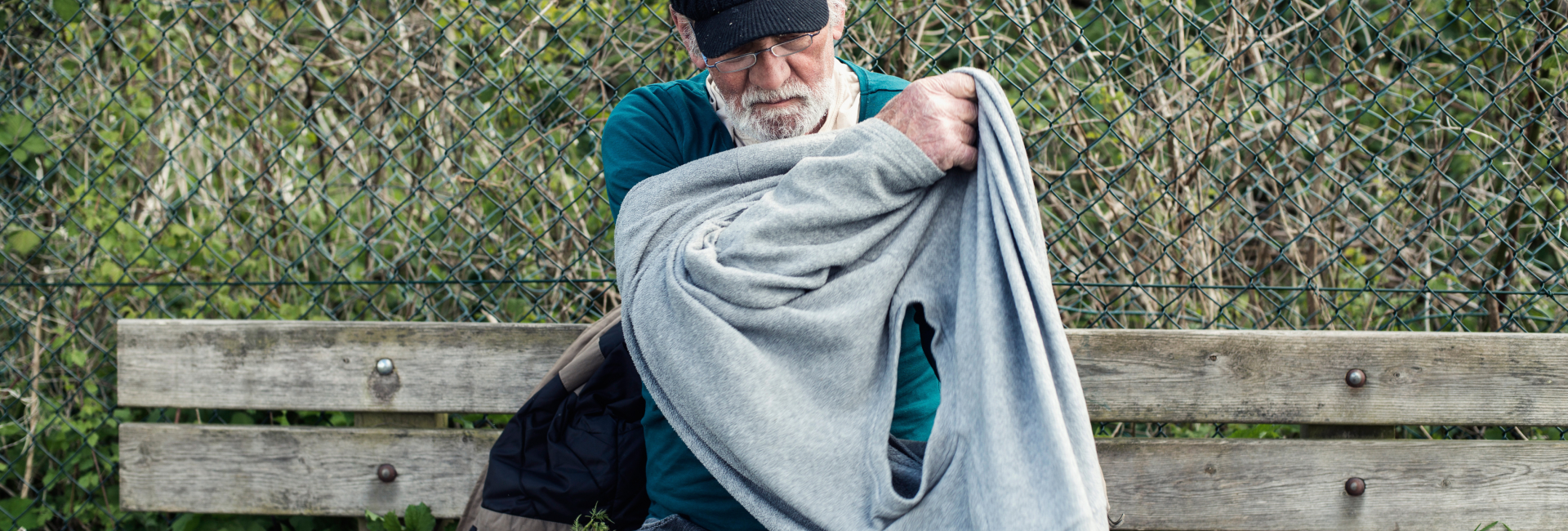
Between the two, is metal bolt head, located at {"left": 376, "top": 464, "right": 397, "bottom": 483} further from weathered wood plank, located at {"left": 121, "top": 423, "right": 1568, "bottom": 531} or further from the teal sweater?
the teal sweater

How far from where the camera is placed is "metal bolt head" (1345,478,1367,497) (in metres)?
2.20

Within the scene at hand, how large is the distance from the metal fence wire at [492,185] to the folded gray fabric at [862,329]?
116 centimetres

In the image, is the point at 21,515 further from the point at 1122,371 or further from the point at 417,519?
the point at 1122,371

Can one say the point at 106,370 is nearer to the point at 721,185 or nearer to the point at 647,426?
the point at 647,426

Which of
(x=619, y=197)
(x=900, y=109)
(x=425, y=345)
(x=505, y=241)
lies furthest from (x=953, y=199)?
(x=505, y=241)

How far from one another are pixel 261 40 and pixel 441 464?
4.94ft

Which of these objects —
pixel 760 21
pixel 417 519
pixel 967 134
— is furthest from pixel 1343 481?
pixel 417 519

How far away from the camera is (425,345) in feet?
7.48

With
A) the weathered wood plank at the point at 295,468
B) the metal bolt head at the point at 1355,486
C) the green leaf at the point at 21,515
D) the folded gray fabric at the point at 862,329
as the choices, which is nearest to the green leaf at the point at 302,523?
the weathered wood plank at the point at 295,468

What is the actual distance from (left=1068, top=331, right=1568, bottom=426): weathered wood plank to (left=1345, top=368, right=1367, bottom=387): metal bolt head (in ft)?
0.04

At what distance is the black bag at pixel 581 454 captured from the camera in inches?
66.4

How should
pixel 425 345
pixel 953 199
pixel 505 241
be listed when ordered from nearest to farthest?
pixel 953 199, pixel 425 345, pixel 505 241

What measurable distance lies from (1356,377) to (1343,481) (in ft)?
0.85

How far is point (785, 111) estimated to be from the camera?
1521 millimetres
